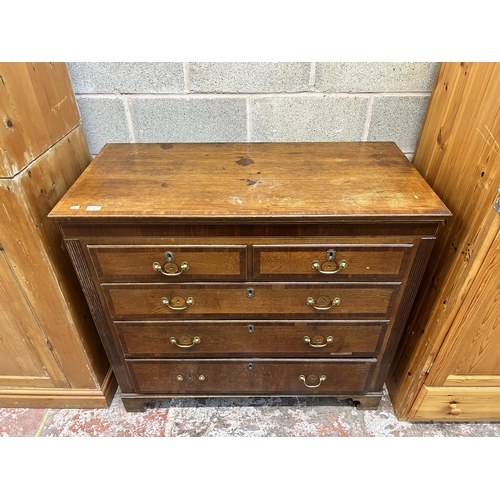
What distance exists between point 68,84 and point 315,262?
40.9 inches

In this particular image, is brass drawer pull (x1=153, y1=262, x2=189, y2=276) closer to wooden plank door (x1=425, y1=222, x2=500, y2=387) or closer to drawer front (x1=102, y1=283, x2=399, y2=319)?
drawer front (x1=102, y1=283, x2=399, y2=319)

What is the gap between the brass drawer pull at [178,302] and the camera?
1113 mm

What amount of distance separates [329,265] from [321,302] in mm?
144

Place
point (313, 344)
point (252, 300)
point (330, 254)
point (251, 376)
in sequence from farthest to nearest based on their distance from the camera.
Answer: point (251, 376)
point (313, 344)
point (252, 300)
point (330, 254)

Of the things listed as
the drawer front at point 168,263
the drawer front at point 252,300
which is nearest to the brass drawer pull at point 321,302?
the drawer front at point 252,300

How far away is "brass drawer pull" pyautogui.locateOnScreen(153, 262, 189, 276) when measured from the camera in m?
1.04

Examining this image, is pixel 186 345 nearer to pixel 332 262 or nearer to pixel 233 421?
pixel 233 421

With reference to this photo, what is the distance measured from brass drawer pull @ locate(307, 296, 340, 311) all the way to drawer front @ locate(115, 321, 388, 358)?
0.22ft

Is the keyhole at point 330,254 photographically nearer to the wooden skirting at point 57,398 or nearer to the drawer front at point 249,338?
the drawer front at point 249,338

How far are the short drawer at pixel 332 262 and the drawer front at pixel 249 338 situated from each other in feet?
0.64

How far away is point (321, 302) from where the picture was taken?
1.13 m

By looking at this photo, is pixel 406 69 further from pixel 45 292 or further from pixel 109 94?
pixel 45 292

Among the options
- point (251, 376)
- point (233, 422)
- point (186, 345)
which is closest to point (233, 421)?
point (233, 422)

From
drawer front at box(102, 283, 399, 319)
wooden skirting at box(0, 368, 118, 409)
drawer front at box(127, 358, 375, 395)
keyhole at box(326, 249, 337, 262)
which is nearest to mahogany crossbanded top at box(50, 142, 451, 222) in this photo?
keyhole at box(326, 249, 337, 262)
